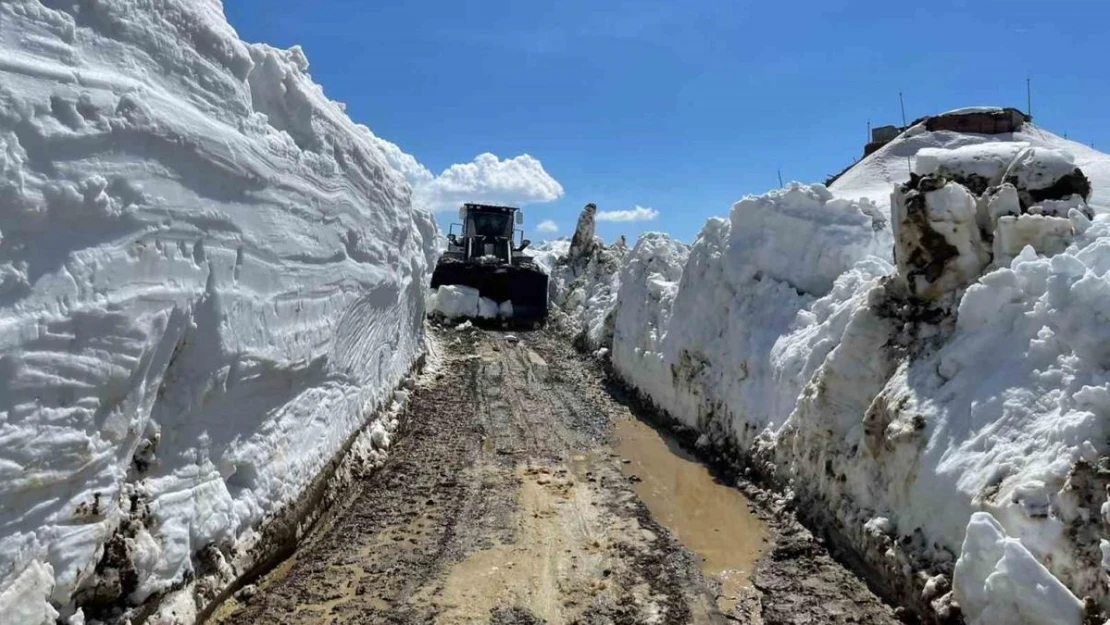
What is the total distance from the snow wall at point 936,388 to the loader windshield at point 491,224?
16.3 m

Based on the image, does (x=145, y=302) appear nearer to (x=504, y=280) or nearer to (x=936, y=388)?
(x=936, y=388)

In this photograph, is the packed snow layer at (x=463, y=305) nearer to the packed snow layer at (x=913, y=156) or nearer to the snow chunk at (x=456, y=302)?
the snow chunk at (x=456, y=302)

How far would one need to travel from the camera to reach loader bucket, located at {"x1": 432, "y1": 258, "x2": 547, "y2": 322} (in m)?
21.8

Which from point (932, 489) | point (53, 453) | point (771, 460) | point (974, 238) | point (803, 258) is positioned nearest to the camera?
point (53, 453)

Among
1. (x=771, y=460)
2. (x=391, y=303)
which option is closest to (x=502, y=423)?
(x=391, y=303)

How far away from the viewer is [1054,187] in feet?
20.5

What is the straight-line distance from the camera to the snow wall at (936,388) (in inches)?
154

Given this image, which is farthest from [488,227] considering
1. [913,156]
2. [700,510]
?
[700,510]

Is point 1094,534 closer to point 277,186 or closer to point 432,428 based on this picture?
point 277,186

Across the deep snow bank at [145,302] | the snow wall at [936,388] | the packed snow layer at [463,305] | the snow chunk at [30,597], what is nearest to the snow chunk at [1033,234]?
the snow wall at [936,388]

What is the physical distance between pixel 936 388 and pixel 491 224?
2154 cm

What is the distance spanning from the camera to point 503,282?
71.9 feet

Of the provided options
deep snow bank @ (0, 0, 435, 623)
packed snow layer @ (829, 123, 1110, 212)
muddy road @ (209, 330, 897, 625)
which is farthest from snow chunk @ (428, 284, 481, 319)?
deep snow bank @ (0, 0, 435, 623)

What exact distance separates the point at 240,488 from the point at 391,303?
221 inches
